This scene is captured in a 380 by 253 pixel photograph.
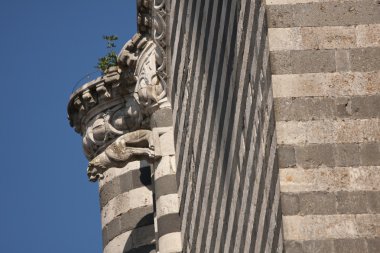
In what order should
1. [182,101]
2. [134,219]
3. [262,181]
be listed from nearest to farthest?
[262,181], [182,101], [134,219]

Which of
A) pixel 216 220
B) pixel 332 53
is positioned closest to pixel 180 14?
pixel 216 220

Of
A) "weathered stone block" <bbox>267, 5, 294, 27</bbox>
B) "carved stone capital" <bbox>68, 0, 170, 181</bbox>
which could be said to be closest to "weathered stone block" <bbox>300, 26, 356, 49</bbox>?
"weathered stone block" <bbox>267, 5, 294, 27</bbox>

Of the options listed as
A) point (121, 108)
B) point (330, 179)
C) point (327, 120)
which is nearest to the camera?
point (330, 179)

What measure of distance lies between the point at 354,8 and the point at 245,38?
0.93m

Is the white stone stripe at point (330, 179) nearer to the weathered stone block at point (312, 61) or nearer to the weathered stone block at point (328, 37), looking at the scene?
the weathered stone block at point (312, 61)

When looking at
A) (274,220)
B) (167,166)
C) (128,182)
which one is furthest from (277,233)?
(128,182)

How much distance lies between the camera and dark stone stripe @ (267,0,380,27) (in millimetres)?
19172

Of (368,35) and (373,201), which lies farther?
(368,35)

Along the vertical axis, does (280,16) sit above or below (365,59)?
above

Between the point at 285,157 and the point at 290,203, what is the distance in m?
0.38

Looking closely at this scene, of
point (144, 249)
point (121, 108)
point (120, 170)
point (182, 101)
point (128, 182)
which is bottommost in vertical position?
point (182, 101)

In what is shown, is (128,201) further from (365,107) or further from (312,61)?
(365,107)

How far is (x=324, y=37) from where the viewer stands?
1912 centimetres

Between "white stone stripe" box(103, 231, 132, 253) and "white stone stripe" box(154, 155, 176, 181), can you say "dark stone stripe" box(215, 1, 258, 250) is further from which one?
"white stone stripe" box(103, 231, 132, 253)
